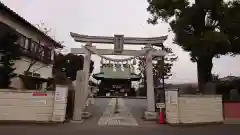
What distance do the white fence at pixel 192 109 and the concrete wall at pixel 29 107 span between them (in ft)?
18.0

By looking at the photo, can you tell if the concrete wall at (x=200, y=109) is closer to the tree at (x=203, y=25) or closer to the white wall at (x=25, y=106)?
the tree at (x=203, y=25)

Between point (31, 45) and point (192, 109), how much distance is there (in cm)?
1958

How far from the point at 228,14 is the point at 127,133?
9.91 metres

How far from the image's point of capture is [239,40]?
54.9ft

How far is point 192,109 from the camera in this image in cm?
1416

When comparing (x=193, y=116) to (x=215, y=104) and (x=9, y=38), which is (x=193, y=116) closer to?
(x=215, y=104)

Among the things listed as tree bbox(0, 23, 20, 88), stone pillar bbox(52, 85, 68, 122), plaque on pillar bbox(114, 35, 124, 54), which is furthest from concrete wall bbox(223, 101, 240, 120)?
tree bbox(0, 23, 20, 88)

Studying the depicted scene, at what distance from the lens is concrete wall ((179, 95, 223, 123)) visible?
14.1 m

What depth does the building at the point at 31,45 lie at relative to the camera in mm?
23984

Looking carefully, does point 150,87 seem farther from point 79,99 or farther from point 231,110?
point 231,110

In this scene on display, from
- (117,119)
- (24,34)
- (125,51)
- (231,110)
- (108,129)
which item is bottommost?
(108,129)

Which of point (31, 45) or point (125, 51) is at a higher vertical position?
point (31, 45)

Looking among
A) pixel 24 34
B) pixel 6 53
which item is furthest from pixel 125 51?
pixel 24 34

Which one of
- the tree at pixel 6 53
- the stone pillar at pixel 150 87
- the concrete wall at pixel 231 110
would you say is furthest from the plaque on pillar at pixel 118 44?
the tree at pixel 6 53
